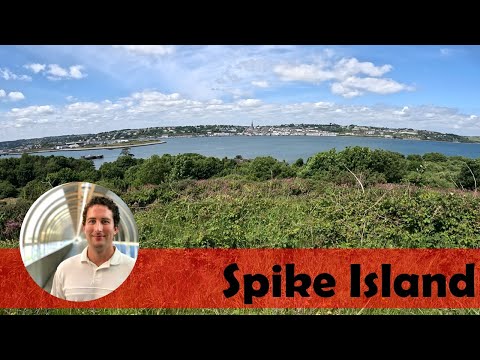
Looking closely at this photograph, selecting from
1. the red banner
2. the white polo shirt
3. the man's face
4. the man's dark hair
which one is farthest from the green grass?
the man's dark hair

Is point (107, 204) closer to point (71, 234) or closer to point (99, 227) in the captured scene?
point (99, 227)

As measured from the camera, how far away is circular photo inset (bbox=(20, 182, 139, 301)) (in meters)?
2.46

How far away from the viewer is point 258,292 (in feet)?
9.99

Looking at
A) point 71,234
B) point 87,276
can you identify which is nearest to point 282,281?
point 87,276

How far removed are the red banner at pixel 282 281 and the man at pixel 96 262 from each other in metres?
0.26

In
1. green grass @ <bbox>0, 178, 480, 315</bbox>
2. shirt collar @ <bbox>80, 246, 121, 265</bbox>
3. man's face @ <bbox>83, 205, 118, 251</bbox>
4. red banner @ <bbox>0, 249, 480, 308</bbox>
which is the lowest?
red banner @ <bbox>0, 249, 480, 308</bbox>

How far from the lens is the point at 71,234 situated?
2.47 m

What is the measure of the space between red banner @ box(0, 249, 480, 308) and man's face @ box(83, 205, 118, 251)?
0.61m

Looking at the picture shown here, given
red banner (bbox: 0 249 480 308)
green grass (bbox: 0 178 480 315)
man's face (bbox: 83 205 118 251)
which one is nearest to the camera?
man's face (bbox: 83 205 118 251)

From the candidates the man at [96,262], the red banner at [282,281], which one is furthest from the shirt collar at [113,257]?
the red banner at [282,281]

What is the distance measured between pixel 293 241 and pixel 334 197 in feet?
5.39

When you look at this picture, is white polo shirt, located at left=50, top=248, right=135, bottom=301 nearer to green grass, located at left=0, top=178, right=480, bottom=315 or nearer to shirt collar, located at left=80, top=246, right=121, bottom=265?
shirt collar, located at left=80, top=246, right=121, bottom=265

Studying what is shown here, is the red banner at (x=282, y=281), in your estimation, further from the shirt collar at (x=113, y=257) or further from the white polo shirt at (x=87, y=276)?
the shirt collar at (x=113, y=257)

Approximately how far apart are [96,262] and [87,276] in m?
0.14
